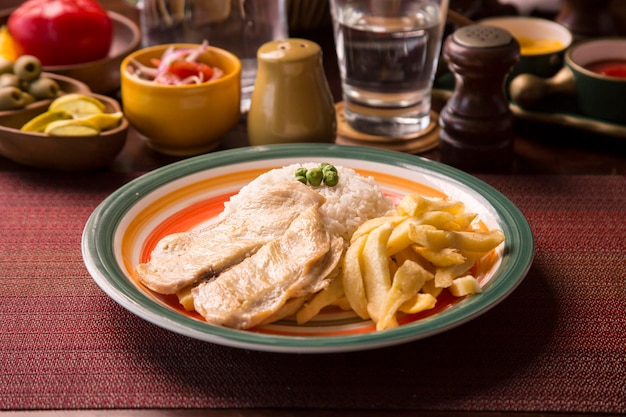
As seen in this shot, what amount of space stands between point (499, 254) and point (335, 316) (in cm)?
34

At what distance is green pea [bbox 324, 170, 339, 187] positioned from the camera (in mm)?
1675

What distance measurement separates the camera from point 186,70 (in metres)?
2.20

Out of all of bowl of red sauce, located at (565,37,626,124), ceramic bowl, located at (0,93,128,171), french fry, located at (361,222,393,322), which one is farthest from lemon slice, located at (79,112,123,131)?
bowl of red sauce, located at (565,37,626,124)

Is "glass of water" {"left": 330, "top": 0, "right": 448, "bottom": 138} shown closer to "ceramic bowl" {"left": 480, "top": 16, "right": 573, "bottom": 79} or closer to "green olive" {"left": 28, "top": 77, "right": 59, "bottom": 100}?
"ceramic bowl" {"left": 480, "top": 16, "right": 573, "bottom": 79}

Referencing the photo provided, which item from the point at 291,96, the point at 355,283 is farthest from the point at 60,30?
the point at 355,283

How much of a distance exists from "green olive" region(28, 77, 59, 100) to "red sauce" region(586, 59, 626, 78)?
146cm

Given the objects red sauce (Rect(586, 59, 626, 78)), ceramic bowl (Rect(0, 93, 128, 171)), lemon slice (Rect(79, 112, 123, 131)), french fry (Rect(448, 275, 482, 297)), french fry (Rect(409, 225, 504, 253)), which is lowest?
ceramic bowl (Rect(0, 93, 128, 171))

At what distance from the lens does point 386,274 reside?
4.62ft

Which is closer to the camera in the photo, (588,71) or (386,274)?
(386,274)

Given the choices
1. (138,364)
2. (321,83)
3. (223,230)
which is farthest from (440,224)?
(321,83)

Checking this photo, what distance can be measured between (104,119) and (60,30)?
0.52 m

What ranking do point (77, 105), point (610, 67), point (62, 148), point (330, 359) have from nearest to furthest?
1. point (330, 359)
2. point (62, 148)
3. point (77, 105)
4. point (610, 67)

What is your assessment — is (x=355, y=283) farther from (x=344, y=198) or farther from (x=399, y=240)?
(x=344, y=198)

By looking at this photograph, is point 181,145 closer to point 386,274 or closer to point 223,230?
point 223,230
